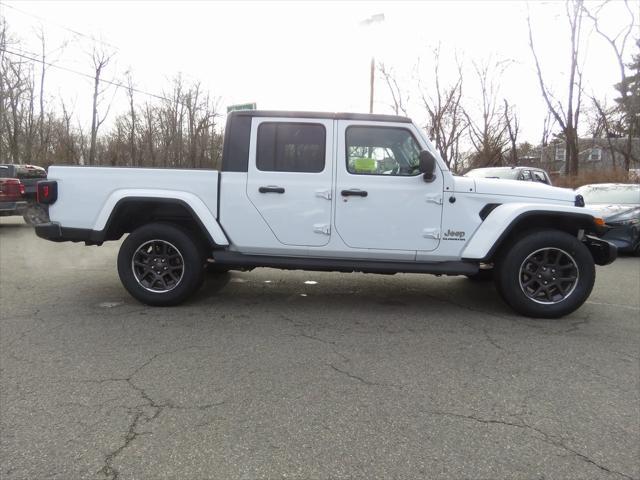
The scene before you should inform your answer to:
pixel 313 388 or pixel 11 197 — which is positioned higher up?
pixel 11 197

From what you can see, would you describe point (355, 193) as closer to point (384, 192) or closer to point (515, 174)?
point (384, 192)

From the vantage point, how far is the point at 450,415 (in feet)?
9.05

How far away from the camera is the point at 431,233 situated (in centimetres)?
460

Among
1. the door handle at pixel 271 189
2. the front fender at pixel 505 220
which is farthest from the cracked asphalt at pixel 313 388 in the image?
the door handle at pixel 271 189

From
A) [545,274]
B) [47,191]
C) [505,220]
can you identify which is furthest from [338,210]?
[47,191]

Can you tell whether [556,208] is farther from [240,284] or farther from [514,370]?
[240,284]

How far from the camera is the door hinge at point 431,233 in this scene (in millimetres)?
4594

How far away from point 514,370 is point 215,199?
3.13m

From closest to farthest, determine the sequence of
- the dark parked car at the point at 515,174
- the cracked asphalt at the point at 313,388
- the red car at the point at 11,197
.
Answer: the cracked asphalt at the point at 313,388, the red car at the point at 11,197, the dark parked car at the point at 515,174

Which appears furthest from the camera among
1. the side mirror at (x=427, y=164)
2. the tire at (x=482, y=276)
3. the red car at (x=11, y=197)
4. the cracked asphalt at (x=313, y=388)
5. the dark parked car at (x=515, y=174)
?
the dark parked car at (x=515, y=174)

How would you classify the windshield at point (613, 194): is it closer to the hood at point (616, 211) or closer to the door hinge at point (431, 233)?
the hood at point (616, 211)

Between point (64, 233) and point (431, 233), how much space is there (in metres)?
3.77

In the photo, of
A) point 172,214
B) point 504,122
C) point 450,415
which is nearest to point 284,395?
point 450,415

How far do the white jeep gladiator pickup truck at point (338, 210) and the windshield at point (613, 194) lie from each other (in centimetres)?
618
